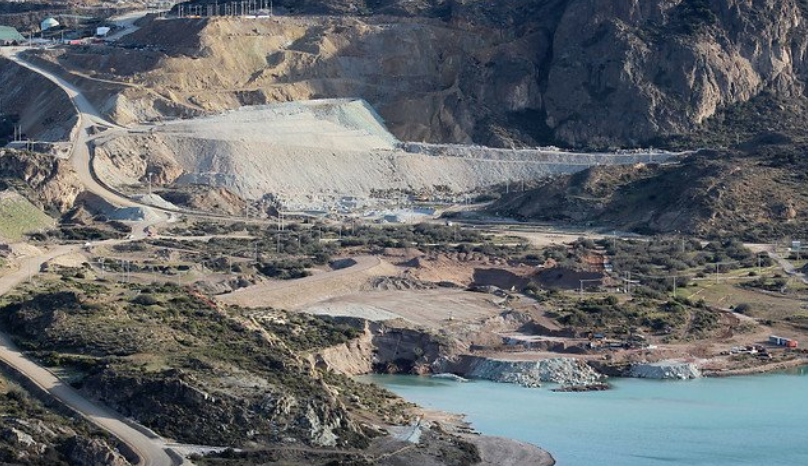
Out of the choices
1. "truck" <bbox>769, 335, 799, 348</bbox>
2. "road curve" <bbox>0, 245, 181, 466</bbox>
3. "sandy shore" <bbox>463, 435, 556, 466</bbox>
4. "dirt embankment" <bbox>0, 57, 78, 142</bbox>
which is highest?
"road curve" <bbox>0, 245, 181, 466</bbox>

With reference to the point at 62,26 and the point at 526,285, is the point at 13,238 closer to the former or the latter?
the point at 526,285

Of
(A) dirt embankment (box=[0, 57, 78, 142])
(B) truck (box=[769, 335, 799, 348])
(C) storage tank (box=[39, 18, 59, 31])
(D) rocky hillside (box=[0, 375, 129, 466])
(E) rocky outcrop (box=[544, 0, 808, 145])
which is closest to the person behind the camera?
(D) rocky hillside (box=[0, 375, 129, 466])

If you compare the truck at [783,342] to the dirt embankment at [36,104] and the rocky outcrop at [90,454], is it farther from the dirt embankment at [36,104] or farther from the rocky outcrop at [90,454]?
the dirt embankment at [36,104]

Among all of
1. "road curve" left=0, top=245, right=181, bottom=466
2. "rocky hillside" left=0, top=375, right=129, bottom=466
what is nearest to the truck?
"road curve" left=0, top=245, right=181, bottom=466

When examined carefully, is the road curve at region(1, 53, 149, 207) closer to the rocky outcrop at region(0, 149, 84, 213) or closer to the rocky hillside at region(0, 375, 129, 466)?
the rocky outcrop at region(0, 149, 84, 213)

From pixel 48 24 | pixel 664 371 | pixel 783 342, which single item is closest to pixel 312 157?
pixel 48 24

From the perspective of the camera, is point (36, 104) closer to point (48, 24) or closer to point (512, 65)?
point (512, 65)

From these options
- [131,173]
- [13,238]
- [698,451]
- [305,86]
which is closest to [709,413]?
[698,451]

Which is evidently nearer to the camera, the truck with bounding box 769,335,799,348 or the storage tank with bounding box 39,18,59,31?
the truck with bounding box 769,335,799,348
